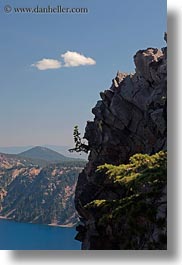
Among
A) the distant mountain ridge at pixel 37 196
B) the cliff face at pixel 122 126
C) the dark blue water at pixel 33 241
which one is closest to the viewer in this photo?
the dark blue water at pixel 33 241

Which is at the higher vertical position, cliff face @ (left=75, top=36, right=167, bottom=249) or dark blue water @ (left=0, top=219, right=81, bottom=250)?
cliff face @ (left=75, top=36, right=167, bottom=249)

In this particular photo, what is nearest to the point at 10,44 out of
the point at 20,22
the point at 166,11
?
the point at 20,22

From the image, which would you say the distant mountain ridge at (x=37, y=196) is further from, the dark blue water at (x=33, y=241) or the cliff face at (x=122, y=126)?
the dark blue water at (x=33, y=241)

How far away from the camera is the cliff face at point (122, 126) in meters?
10.5

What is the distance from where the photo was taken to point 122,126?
513 inches

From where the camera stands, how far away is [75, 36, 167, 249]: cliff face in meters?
10.5

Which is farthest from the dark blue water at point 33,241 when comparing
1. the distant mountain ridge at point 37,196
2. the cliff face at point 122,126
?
the distant mountain ridge at point 37,196

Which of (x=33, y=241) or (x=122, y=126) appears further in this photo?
(x=122, y=126)

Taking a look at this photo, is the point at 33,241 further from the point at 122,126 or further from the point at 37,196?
the point at 37,196

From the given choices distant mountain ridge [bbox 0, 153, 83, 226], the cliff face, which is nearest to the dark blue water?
the cliff face

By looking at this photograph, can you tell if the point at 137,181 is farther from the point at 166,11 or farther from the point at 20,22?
the point at 20,22

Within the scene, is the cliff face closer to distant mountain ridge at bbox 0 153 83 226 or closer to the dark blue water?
the dark blue water

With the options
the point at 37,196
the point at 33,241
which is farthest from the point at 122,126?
the point at 37,196

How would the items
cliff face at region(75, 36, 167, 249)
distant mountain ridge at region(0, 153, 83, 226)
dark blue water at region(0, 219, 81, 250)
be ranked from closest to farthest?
dark blue water at region(0, 219, 81, 250)
cliff face at region(75, 36, 167, 249)
distant mountain ridge at region(0, 153, 83, 226)
